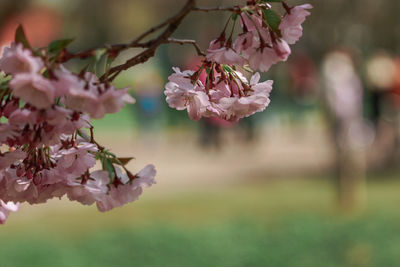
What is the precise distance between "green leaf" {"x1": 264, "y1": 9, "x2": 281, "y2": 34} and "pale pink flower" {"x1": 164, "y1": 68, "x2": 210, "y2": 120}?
176mm

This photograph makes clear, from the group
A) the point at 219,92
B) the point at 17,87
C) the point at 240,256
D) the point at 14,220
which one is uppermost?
the point at 17,87

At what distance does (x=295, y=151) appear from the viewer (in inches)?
645

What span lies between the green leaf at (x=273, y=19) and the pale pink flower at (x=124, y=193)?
372mm

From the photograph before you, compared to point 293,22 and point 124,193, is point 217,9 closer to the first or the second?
point 293,22

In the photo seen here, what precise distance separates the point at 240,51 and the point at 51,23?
35.7 metres

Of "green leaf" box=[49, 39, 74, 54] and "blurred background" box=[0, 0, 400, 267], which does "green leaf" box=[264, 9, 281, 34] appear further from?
"blurred background" box=[0, 0, 400, 267]

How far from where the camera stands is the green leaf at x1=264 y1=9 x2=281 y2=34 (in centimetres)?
126

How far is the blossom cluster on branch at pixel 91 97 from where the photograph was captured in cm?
106

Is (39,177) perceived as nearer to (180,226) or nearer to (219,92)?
(219,92)

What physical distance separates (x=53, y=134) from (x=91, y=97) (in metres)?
0.14

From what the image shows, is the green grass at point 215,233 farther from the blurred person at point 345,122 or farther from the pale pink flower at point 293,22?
the pale pink flower at point 293,22

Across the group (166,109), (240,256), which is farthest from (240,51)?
(166,109)

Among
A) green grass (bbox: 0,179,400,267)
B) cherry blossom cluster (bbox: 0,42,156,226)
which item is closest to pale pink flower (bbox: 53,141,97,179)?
cherry blossom cluster (bbox: 0,42,156,226)

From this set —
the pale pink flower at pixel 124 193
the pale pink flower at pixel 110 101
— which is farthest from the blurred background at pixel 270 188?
the pale pink flower at pixel 110 101
